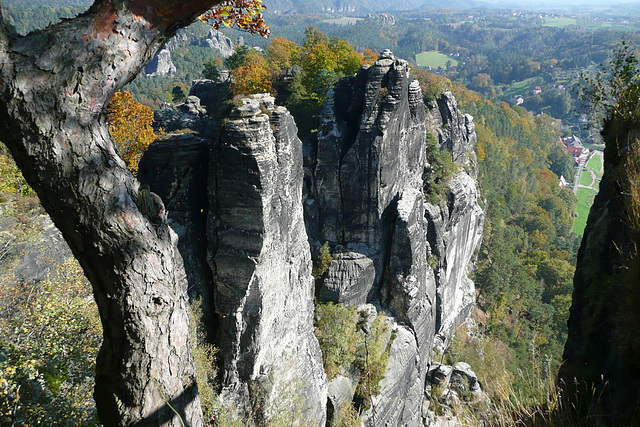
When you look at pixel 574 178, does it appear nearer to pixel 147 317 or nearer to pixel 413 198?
pixel 413 198

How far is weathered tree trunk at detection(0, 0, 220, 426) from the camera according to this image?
10.5 ft

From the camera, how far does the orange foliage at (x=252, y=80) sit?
28.3 m

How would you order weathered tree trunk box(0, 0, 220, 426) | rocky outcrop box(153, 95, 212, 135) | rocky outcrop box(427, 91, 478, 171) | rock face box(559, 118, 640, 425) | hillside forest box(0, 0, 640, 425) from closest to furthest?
1. weathered tree trunk box(0, 0, 220, 426)
2. rock face box(559, 118, 640, 425)
3. hillside forest box(0, 0, 640, 425)
4. rocky outcrop box(153, 95, 212, 135)
5. rocky outcrop box(427, 91, 478, 171)

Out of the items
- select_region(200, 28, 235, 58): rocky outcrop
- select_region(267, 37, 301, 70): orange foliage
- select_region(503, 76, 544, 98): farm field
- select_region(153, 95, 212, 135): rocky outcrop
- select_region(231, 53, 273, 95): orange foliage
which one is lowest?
select_region(503, 76, 544, 98): farm field

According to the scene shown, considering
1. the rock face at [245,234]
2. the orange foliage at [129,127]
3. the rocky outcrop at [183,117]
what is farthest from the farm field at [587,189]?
the orange foliage at [129,127]

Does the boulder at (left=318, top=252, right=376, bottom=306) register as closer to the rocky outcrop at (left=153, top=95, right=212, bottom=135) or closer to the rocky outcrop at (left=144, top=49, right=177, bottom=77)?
the rocky outcrop at (left=153, top=95, right=212, bottom=135)

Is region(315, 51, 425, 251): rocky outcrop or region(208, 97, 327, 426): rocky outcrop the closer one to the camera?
region(208, 97, 327, 426): rocky outcrop

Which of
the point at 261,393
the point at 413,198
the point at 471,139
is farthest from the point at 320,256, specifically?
the point at 471,139

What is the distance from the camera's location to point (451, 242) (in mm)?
31484

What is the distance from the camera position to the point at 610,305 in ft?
18.8

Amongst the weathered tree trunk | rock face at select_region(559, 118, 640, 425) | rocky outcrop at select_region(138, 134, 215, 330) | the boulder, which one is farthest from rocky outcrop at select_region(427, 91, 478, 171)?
the weathered tree trunk

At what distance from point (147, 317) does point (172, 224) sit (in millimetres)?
9008

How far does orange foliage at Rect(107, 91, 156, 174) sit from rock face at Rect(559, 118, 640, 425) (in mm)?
19313

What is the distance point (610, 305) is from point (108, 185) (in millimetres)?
6800
